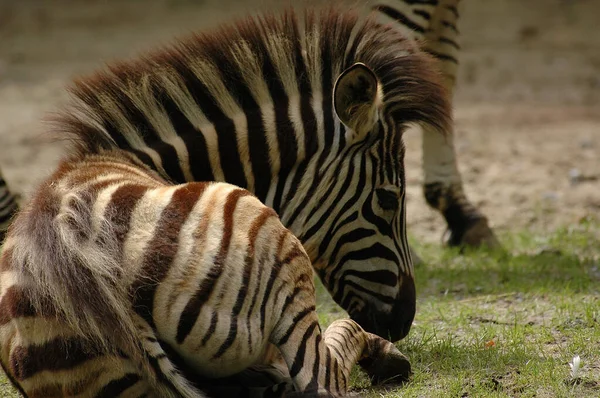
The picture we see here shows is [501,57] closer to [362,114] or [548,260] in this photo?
[548,260]

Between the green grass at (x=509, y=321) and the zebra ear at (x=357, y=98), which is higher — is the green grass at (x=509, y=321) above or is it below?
below

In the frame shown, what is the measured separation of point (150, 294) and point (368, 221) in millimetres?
1691

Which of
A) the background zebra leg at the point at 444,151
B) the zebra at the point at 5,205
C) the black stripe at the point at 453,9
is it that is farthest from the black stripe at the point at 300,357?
the black stripe at the point at 453,9

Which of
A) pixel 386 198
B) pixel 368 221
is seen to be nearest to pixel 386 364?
pixel 368 221

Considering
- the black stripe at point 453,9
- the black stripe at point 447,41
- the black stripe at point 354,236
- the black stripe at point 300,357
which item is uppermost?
the black stripe at point 453,9

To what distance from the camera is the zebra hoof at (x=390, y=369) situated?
4574mm

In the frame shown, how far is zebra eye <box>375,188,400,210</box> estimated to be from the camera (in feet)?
16.6

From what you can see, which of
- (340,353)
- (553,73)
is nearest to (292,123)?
(340,353)

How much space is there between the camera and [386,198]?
5.06 m

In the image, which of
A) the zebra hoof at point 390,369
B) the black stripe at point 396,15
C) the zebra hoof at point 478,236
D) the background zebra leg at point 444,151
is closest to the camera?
the zebra hoof at point 390,369

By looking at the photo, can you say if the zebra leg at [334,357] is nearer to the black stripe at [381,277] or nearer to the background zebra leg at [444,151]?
the black stripe at [381,277]

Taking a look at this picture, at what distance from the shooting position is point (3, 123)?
42.7ft

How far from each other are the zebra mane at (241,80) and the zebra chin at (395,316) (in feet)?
3.31

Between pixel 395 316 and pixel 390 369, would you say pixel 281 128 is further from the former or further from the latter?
pixel 390 369
